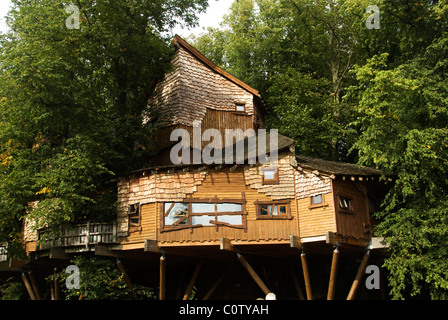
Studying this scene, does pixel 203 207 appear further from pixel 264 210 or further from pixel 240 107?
pixel 240 107

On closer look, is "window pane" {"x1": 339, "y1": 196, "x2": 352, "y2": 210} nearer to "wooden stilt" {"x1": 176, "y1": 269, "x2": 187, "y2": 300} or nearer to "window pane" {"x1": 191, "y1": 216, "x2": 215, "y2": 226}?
"window pane" {"x1": 191, "y1": 216, "x2": 215, "y2": 226}

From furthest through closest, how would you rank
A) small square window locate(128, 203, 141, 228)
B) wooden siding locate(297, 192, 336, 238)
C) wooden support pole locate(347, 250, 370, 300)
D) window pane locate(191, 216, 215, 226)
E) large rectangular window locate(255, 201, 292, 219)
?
1. small square window locate(128, 203, 141, 228)
2. large rectangular window locate(255, 201, 292, 219)
3. window pane locate(191, 216, 215, 226)
4. wooden support pole locate(347, 250, 370, 300)
5. wooden siding locate(297, 192, 336, 238)

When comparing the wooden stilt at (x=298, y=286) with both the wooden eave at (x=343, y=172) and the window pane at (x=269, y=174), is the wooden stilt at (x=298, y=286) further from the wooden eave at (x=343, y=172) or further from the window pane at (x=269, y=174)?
the wooden eave at (x=343, y=172)

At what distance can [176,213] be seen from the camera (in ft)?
69.7

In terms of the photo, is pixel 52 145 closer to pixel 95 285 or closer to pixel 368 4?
pixel 95 285

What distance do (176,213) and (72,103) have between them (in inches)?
338

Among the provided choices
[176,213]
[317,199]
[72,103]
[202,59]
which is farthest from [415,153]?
[72,103]

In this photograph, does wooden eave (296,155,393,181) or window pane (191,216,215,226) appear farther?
window pane (191,216,215,226)

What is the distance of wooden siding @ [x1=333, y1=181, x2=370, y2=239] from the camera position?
20641mm

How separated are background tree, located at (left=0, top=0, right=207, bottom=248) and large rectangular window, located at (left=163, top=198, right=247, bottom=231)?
134 inches

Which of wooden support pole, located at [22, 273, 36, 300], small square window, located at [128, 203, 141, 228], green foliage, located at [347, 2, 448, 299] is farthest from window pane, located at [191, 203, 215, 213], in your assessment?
wooden support pole, located at [22, 273, 36, 300]

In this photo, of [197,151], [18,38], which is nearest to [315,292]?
[197,151]
